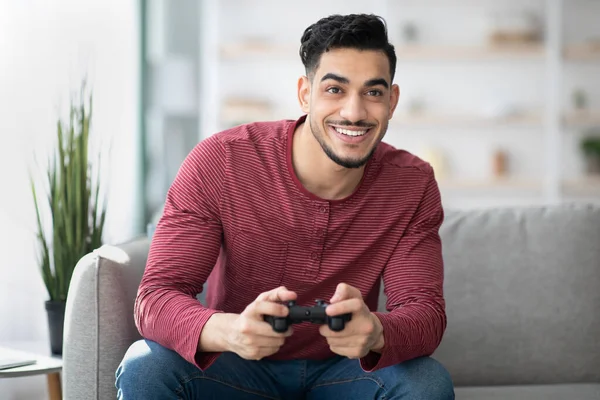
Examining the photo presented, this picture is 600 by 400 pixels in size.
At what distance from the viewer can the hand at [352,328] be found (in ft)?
4.98

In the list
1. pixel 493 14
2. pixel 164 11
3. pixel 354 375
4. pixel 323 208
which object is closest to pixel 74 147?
pixel 323 208

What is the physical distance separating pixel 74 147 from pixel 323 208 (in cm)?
97

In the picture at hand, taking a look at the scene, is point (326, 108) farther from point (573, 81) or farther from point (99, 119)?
point (573, 81)

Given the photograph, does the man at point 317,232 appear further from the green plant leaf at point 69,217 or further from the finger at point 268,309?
the green plant leaf at point 69,217

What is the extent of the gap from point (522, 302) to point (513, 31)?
3897 mm

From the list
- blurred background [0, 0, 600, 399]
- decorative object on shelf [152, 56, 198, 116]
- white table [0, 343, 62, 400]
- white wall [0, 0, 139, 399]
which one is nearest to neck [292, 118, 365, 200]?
A: white table [0, 343, 62, 400]

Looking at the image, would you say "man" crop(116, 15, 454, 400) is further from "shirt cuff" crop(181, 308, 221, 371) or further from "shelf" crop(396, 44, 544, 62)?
"shelf" crop(396, 44, 544, 62)

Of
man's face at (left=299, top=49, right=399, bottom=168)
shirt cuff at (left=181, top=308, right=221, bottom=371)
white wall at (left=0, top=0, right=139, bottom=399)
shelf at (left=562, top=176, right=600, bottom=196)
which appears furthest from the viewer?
shelf at (left=562, top=176, right=600, bottom=196)

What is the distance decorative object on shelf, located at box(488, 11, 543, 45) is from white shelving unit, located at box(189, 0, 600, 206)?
0.05m

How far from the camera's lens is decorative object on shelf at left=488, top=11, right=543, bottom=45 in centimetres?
574

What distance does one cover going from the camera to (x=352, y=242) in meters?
1.94

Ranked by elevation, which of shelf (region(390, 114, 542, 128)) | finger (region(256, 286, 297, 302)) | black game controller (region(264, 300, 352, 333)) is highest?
shelf (region(390, 114, 542, 128))

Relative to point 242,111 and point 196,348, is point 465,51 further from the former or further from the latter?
point 196,348

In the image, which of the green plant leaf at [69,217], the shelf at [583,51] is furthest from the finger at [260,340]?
the shelf at [583,51]
